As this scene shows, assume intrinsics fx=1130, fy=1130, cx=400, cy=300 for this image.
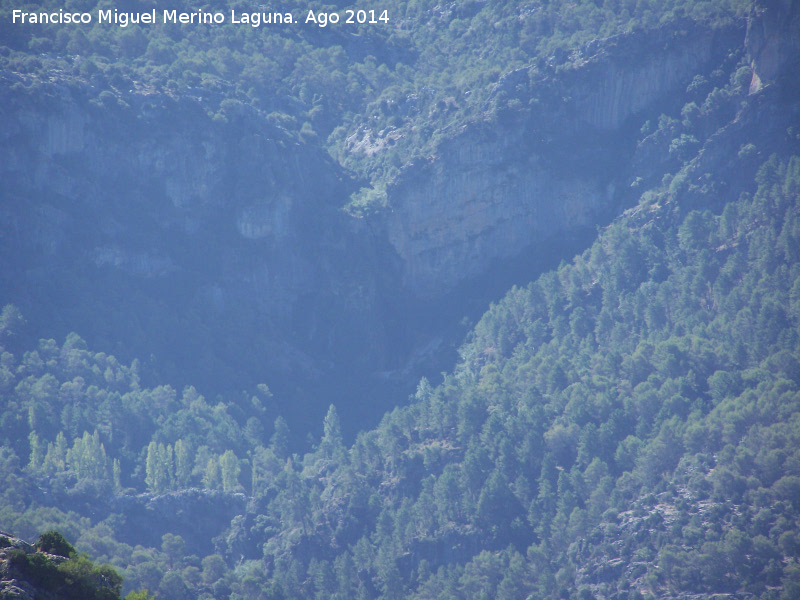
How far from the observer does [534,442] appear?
16038 centimetres

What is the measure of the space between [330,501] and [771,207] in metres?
81.4

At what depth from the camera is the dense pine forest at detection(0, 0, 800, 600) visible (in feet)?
447

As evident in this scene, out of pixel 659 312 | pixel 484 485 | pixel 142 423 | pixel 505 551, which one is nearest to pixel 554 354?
pixel 659 312

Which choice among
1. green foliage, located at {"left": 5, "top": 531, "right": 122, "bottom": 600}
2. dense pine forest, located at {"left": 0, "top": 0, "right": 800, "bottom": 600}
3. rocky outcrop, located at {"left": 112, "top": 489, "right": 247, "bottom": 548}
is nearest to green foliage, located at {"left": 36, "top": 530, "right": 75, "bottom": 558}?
green foliage, located at {"left": 5, "top": 531, "right": 122, "bottom": 600}

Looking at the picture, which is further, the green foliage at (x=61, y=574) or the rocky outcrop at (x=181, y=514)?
the rocky outcrop at (x=181, y=514)

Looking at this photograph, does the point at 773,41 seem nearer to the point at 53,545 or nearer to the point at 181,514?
the point at 181,514

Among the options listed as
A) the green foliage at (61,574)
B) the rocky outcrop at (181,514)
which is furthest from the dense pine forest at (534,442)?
the green foliage at (61,574)

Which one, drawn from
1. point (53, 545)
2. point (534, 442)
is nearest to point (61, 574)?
point (53, 545)

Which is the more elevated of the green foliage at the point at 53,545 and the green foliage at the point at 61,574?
the green foliage at the point at 53,545

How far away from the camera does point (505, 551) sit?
145875 millimetres

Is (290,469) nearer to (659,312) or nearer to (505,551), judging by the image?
(505,551)

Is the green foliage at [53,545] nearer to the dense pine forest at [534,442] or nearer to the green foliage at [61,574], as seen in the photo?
the green foliage at [61,574]

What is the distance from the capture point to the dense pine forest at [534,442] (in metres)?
136

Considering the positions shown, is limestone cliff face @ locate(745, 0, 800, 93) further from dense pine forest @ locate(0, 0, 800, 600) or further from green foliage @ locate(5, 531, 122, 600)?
green foliage @ locate(5, 531, 122, 600)
